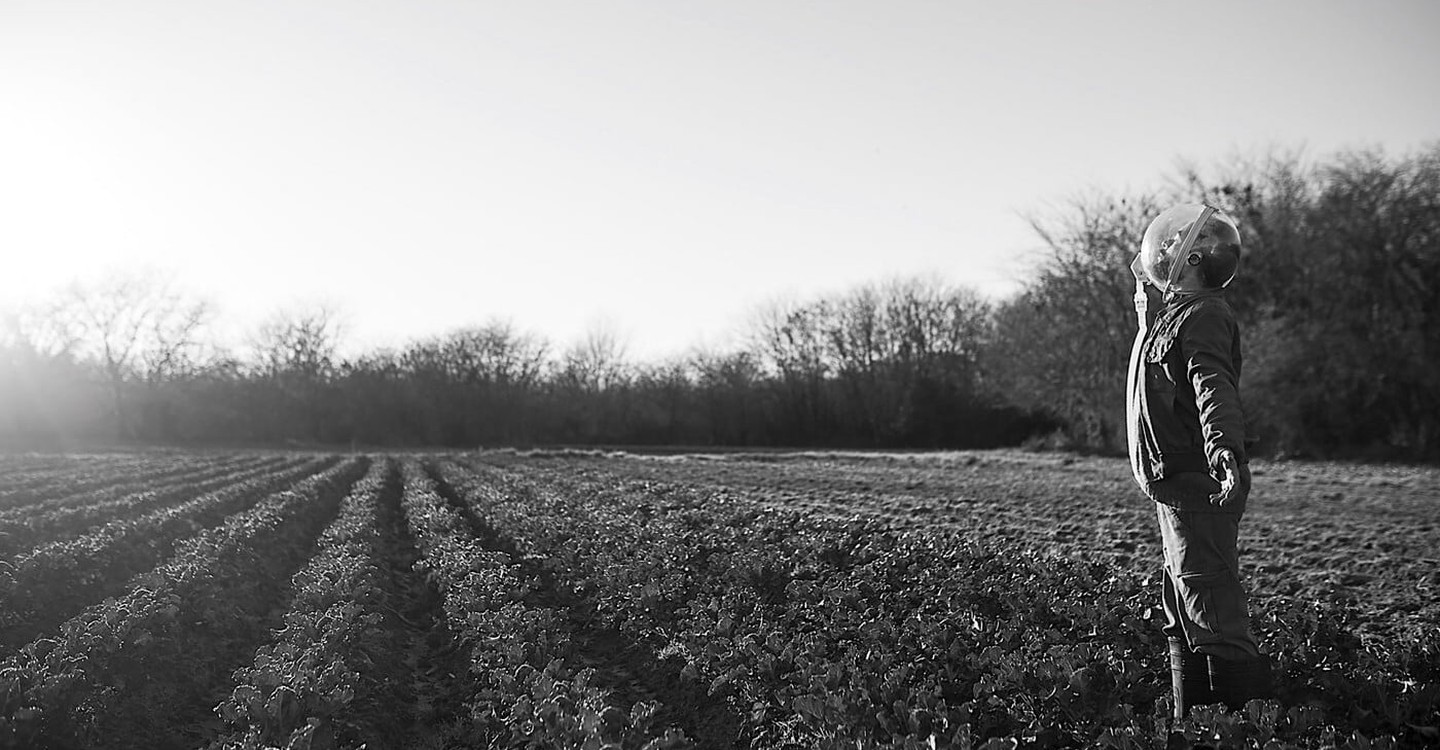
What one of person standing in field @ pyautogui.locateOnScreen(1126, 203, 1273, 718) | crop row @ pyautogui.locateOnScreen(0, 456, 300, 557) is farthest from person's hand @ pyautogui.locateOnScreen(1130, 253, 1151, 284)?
crop row @ pyautogui.locateOnScreen(0, 456, 300, 557)

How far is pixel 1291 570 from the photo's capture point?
8523 mm

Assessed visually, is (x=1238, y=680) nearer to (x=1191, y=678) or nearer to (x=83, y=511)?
(x=1191, y=678)

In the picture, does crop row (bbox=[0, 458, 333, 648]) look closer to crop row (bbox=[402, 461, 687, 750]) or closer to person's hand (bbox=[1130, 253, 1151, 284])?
crop row (bbox=[402, 461, 687, 750])

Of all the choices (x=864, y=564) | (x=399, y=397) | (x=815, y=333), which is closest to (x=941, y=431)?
(x=815, y=333)

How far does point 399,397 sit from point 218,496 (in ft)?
185

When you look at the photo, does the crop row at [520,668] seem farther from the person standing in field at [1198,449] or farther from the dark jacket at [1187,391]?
the dark jacket at [1187,391]

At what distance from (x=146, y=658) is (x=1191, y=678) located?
7583 millimetres

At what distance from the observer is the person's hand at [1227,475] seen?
11.4 feet

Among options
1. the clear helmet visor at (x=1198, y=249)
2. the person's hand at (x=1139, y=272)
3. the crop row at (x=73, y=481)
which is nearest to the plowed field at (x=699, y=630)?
the clear helmet visor at (x=1198, y=249)

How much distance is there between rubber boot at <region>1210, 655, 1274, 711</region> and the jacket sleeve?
36.2 inches

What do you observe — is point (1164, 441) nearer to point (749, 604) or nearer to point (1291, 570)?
point (749, 604)

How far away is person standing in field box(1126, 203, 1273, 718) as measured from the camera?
3.69m

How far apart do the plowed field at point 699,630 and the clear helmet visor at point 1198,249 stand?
185 cm

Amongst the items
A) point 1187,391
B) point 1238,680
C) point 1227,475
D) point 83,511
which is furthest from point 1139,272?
point 83,511
